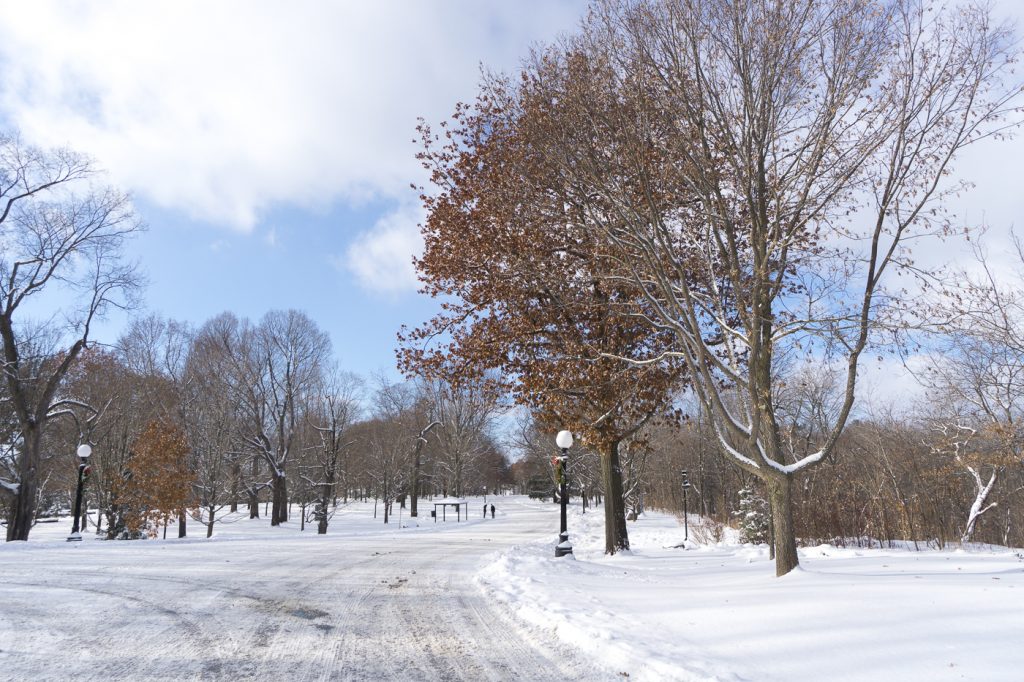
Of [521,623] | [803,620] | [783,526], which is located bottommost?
[521,623]

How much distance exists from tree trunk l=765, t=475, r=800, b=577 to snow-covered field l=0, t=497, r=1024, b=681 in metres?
0.29

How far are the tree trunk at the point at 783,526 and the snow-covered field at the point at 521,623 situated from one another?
29 centimetres

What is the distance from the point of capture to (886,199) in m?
8.02

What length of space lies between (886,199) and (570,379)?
627 cm

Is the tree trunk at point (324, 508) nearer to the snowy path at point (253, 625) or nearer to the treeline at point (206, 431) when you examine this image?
the treeline at point (206, 431)

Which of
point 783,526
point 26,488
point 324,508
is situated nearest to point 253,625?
point 783,526

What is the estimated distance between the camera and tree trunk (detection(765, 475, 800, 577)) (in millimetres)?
8055

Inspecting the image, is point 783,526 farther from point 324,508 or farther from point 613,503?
point 324,508

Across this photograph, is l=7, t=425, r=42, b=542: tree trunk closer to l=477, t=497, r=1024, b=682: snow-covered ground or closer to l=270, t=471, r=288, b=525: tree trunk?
l=270, t=471, r=288, b=525: tree trunk

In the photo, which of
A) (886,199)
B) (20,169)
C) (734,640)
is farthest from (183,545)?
(886,199)

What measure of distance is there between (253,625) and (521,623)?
287 cm

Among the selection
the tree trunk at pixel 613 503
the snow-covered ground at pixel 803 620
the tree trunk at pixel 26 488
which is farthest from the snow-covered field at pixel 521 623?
the tree trunk at pixel 26 488

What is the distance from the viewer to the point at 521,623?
6.57 m

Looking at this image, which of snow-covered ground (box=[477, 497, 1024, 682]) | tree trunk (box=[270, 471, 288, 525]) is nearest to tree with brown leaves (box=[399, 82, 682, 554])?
snow-covered ground (box=[477, 497, 1024, 682])
